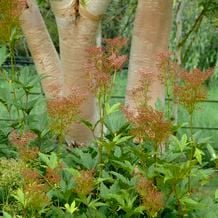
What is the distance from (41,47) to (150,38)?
0.98 meters

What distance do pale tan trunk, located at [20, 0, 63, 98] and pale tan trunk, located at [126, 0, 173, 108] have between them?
2.29ft

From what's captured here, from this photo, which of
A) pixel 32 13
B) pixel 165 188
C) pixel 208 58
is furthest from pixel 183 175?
pixel 208 58

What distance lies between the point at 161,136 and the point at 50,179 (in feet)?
1.62

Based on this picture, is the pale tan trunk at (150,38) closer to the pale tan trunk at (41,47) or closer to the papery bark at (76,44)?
the papery bark at (76,44)

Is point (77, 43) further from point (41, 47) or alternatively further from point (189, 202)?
point (189, 202)

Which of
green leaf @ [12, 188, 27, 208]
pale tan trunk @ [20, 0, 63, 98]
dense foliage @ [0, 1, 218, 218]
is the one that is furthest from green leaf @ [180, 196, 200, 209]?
pale tan trunk @ [20, 0, 63, 98]

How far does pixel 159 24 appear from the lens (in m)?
4.98

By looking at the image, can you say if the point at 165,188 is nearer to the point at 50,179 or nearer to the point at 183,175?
the point at 183,175

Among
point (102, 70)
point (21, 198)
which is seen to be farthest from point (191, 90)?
point (21, 198)

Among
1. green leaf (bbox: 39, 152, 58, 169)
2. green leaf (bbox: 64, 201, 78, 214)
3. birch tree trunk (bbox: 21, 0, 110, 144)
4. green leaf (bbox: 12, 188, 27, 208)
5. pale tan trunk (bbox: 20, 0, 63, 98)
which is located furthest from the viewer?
pale tan trunk (bbox: 20, 0, 63, 98)

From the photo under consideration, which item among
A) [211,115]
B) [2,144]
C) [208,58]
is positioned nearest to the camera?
[2,144]

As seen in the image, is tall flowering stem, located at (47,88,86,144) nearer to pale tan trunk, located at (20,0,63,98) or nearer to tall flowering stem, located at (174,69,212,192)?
tall flowering stem, located at (174,69,212,192)

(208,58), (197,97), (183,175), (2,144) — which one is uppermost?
(197,97)

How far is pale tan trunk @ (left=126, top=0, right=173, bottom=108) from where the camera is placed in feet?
16.1
